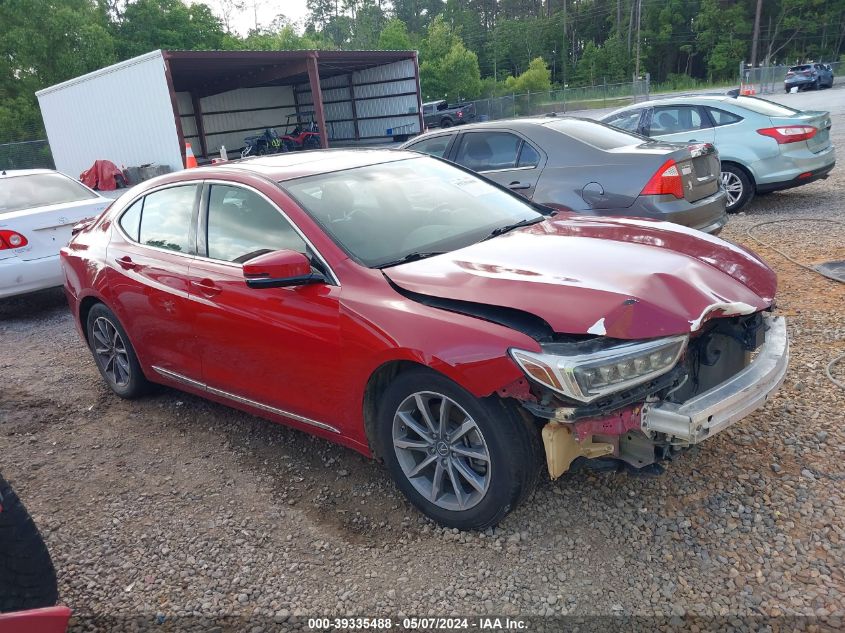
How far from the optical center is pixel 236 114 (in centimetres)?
2581

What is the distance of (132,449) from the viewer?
4.12 meters

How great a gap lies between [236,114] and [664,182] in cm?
2313

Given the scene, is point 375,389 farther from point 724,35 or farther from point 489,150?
point 724,35

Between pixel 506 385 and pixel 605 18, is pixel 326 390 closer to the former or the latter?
pixel 506 385

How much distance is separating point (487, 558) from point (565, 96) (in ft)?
145

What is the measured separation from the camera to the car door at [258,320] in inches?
126

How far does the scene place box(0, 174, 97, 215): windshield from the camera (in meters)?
7.56

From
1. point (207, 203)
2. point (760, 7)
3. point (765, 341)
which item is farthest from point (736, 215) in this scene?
point (760, 7)

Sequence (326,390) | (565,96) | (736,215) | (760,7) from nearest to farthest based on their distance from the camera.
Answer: (326,390) → (736,215) → (565,96) → (760,7)

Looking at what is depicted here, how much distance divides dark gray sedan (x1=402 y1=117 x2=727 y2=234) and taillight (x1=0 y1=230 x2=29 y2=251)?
15.5ft

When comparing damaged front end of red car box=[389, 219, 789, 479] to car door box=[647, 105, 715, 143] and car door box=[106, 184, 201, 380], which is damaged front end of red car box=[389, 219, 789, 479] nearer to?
car door box=[106, 184, 201, 380]

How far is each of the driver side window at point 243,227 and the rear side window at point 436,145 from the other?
3.81 m

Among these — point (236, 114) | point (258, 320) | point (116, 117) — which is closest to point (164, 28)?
point (236, 114)

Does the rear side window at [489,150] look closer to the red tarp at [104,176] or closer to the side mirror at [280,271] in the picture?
the side mirror at [280,271]
